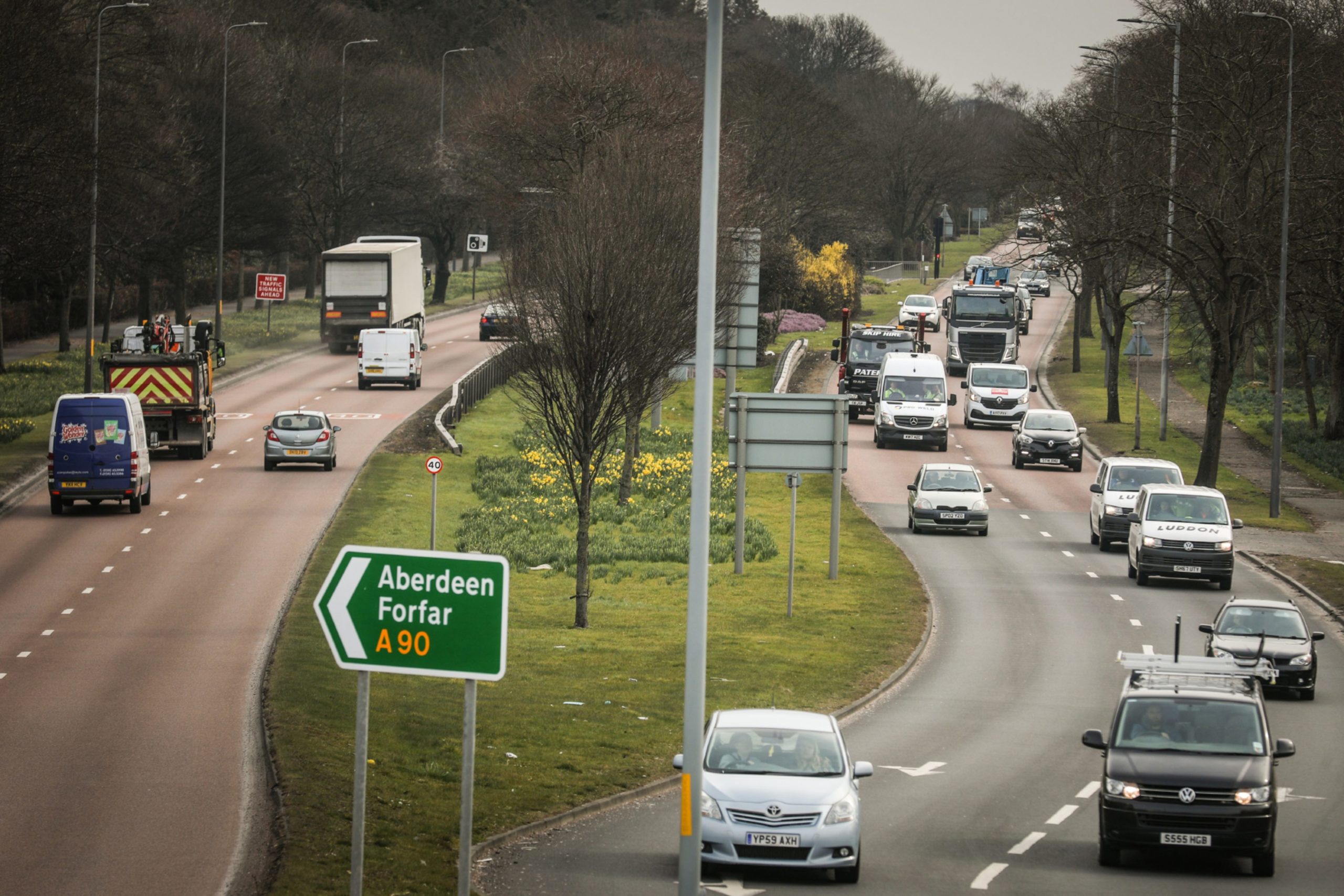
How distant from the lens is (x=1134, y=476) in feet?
129

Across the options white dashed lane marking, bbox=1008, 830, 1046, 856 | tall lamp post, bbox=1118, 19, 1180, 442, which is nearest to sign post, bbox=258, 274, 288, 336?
tall lamp post, bbox=1118, 19, 1180, 442

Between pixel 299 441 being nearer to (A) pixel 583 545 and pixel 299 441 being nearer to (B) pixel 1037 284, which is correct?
(A) pixel 583 545

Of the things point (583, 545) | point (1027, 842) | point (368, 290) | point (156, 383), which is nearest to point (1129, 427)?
point (368, 290)

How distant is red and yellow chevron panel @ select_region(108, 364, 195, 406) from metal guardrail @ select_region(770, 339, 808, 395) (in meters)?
25.4

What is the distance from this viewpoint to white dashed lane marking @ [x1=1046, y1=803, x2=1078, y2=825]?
18.6 m

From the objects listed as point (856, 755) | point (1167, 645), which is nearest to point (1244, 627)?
point (1167, 645)

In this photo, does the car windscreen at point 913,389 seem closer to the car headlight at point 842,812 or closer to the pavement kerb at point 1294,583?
the pavement kerb at point 1294,583

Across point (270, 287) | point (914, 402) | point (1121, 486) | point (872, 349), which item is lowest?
point (1121, 486)

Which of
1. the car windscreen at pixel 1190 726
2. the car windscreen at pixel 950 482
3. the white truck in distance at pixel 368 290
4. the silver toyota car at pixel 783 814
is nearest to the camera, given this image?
the silver toyota car at pixel 783 814

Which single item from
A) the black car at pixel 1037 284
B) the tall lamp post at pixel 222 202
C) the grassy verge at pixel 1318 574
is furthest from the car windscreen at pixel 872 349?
the black car at pixel 1037 284

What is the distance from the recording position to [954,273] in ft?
422

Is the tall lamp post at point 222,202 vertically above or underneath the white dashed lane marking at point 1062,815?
above

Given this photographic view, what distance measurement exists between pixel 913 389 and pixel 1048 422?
4.53 meters

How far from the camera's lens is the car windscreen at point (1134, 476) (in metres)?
38.8
